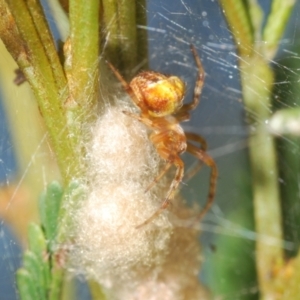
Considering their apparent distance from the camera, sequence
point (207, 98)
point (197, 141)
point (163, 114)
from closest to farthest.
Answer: point (163, 114) < point (197, 141) < point (207, 98)

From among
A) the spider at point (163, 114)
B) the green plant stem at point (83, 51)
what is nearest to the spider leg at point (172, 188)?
the spider at point (163, 114)

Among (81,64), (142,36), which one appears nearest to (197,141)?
(142,36)

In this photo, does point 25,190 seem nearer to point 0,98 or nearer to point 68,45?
point 0,98

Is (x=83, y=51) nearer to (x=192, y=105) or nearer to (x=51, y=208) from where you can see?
(x=51, y=208)

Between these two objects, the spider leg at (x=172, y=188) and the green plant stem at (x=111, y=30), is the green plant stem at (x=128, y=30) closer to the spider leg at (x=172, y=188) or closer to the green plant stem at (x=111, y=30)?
the green plant stem at (x=111, y=30)

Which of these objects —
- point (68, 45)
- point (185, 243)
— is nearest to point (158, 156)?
point (185, 243)

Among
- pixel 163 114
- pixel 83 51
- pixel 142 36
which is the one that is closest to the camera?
pixel 83 51
